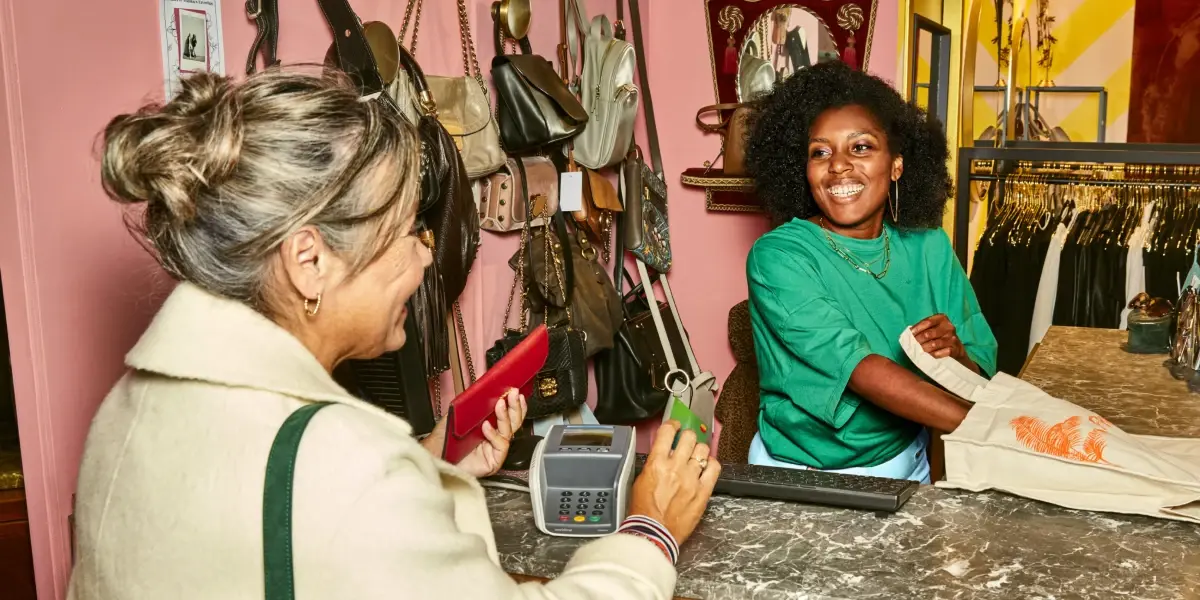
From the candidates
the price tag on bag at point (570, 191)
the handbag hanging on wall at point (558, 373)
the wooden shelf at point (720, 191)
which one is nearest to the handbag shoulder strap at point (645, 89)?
the wooden shelf at point (720, 191)

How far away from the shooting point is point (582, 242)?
3.08 m

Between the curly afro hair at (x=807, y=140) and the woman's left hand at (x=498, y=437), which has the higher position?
the curly afro hair at (x=807, y=140)

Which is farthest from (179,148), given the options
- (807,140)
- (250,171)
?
(807,140)

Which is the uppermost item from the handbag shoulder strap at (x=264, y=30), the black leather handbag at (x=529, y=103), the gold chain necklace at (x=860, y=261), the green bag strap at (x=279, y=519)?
the handbag shoulder strap at (x=264, y=30)

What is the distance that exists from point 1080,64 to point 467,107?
3893mm

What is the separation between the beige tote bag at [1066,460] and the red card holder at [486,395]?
2.22 ft

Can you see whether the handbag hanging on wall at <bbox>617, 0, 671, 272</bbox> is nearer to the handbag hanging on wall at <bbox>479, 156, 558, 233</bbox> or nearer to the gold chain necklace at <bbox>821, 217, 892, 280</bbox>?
the handbag hanging on wall at <bbox>479, 156, 558, 233</bbox>

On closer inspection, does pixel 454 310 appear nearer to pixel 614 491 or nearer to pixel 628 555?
pixel 614 491

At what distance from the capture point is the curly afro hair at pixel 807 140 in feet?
8.63

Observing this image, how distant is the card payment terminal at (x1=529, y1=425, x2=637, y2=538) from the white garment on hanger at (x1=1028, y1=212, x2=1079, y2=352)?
2.67 meters

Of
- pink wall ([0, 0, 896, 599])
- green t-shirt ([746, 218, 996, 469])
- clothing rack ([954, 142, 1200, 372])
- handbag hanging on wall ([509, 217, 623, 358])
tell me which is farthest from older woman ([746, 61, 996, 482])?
pink wall ([0, 0, 896, 599])

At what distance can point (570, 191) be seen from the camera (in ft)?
9.75

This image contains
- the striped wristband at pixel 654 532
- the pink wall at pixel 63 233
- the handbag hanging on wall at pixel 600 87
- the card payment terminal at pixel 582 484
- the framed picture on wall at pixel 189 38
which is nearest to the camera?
the striped wristband at pixel 654 532

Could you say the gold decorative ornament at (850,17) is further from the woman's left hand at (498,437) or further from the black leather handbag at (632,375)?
the woman's left hand at (498,437)
